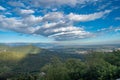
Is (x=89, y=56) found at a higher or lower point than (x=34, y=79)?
higher

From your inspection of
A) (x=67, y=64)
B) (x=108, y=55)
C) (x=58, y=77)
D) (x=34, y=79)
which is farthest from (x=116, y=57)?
(x=34, y=79)

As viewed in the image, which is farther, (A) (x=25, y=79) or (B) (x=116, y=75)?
(A) (x=25, y=79)

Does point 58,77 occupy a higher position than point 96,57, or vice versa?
point 96,57

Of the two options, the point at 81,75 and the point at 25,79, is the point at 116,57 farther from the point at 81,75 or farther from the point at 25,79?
the point at 25,79

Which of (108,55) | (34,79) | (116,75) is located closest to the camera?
(116,75)

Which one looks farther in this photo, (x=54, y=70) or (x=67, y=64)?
(x=67, y=64)

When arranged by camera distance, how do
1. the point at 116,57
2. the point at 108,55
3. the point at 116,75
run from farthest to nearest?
the point at 108,55
the point at 116,57
the point at 116,75

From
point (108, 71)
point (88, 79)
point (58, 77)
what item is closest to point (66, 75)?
point (58, 77)

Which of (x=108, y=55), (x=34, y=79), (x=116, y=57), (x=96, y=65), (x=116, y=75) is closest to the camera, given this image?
(x=116, y=75)

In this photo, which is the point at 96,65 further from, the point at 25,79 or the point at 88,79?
the point at 25,79
